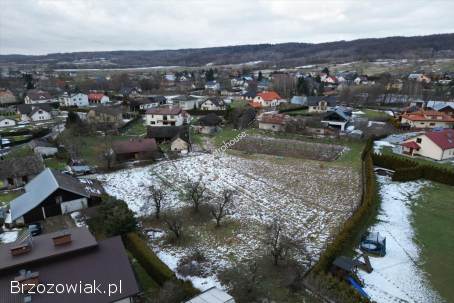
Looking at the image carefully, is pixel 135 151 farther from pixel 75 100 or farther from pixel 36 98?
pixel 36 98

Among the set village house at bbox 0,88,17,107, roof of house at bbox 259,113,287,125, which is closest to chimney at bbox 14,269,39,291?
roof of house at bbox 259,113,287,125

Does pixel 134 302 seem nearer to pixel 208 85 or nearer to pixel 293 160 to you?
pixel 293 160

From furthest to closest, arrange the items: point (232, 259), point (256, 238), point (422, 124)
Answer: point (422, 124) < point (256, 238) < point (232, 259)

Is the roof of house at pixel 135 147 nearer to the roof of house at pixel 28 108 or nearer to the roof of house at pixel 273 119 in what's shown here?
the roof of house at pixel 273 119

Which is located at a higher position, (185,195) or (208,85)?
(208,85)

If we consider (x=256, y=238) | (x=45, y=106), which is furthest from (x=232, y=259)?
(x=45, y=106)
